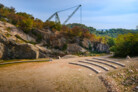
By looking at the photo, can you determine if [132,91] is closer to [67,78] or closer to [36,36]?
[67,78]

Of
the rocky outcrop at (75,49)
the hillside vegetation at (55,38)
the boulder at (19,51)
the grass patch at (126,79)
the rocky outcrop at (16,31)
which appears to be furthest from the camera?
the rocky outcrop at (75,49)

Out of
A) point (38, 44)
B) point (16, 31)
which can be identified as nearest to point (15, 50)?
point (38, 44)

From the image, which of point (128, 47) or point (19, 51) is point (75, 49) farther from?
point (19, 51)

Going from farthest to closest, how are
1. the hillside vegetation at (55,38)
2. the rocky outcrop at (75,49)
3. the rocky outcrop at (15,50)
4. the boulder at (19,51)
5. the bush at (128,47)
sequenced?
the rocky outcrop at (75,49) < the hillside vegetation at (55,38) < the boulder at (19,51) < the rocky outcrop at (15,50) < the bush at (128,47)

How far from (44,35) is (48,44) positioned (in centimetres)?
273

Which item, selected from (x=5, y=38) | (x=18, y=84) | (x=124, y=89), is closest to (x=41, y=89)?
(x=18, y=84)

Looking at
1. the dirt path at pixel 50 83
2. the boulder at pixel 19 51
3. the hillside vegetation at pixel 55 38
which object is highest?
the hillside vegetation at pixel 55 38

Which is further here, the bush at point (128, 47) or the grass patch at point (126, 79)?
the bush at point (128, 47)

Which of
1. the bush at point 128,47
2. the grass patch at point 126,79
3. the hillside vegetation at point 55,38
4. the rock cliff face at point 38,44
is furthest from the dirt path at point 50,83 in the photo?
the hillside vegetation at point 55,38

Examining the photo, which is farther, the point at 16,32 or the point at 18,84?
the point at 16,32

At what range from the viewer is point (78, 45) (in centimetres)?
2450

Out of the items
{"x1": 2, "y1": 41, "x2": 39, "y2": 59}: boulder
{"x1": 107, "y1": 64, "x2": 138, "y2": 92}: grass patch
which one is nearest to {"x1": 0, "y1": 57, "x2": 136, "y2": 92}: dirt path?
{"x1": 107, "y1": 64, "x2": 138, "y2": 92}: grass patch

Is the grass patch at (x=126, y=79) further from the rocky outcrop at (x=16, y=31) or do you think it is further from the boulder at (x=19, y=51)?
the rocky outcrop at (x=16, y=31)

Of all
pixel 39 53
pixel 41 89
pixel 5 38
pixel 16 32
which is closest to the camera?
pixel 41 89
